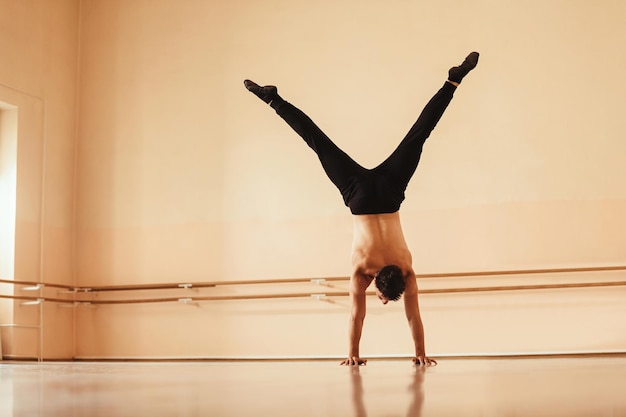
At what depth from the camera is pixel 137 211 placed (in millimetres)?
7582

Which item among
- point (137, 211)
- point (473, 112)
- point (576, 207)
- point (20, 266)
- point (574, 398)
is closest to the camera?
point (574, 398)

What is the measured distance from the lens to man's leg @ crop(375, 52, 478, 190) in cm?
447

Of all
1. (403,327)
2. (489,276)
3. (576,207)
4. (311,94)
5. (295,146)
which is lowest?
(403,327)

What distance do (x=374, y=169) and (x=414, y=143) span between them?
0.30m

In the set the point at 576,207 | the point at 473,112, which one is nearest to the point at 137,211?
the point at 473,112

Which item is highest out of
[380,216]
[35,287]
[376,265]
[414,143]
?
[414,143]

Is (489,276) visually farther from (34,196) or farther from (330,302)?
(34,196)

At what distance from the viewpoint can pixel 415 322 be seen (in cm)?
412

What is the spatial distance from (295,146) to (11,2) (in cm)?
306

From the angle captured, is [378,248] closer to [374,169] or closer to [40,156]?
[374,169]

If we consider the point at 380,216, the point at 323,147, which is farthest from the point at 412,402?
the point at 323,147

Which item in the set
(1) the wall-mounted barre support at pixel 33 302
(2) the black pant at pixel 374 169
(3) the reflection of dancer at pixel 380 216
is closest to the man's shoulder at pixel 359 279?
(3) the reflection of dancer at pixel 380 216

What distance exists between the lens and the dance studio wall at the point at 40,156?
7.06m

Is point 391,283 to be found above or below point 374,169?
below
